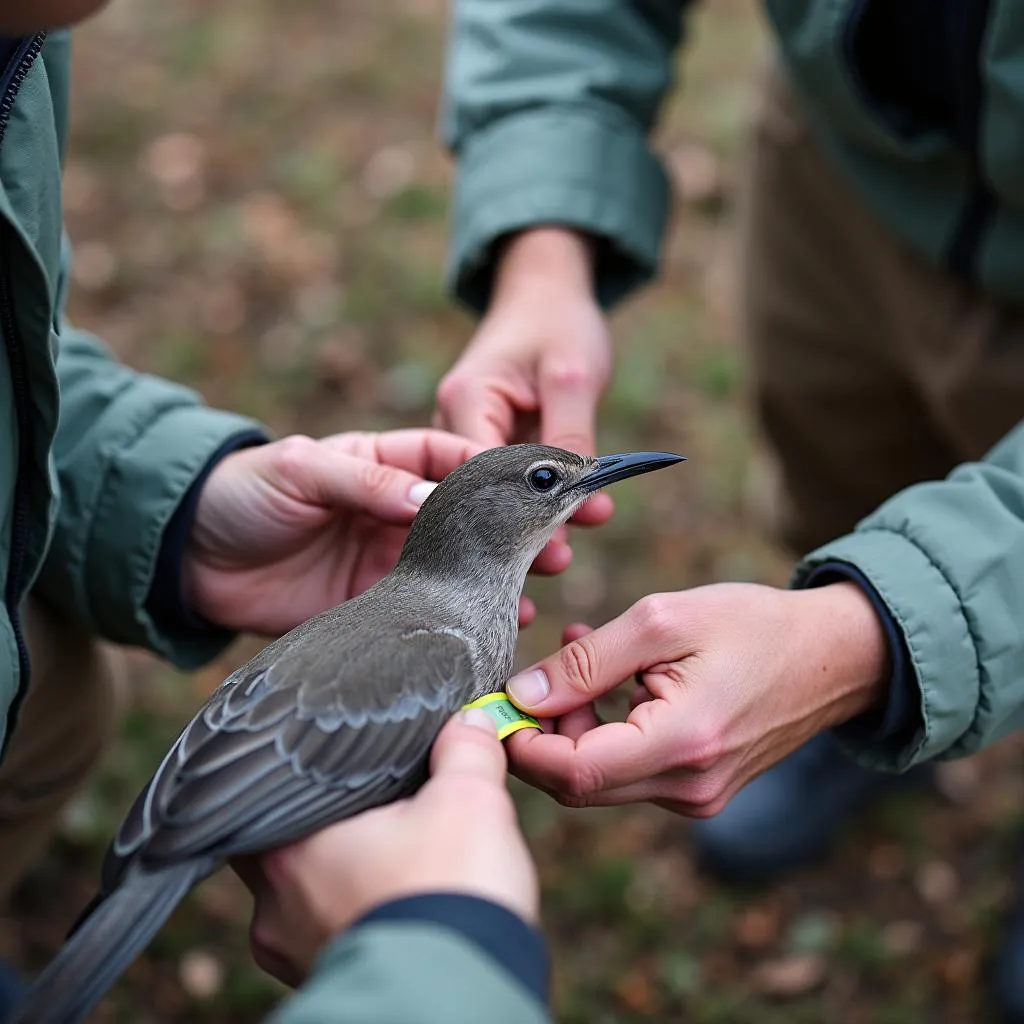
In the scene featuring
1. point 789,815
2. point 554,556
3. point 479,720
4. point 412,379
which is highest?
point 479,720

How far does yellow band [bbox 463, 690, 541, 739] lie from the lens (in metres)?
2.76

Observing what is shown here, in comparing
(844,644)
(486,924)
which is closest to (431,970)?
(486,924)

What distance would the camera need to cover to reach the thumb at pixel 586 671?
2.79 metres

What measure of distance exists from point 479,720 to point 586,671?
0.29 metres

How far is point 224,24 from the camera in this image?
8.84m

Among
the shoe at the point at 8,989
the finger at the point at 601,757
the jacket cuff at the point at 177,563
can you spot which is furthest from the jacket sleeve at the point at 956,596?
the shoe at the point at 8,989

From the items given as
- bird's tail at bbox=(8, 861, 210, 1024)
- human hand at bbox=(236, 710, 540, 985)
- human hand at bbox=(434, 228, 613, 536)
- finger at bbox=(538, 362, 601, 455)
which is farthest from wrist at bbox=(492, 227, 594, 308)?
bird's tail at bbox=(8, 861, 210, 1024)

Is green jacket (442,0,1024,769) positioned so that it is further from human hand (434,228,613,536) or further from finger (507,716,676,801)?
finger (507,716,676,801)

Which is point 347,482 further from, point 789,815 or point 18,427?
point 789,815

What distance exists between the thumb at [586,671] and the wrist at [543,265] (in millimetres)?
1388

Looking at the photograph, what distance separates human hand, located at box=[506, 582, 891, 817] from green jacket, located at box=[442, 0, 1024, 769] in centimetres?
16

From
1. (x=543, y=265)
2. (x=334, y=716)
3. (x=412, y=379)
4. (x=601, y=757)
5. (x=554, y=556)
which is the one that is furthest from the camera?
(x=412, y=379)

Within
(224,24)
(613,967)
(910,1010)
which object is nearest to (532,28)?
(613,967)

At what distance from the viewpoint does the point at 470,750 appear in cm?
248
